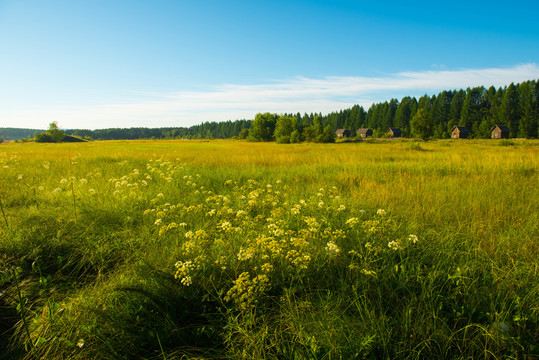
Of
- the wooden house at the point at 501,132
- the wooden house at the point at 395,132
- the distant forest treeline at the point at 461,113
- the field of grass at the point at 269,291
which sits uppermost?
the distant forest treeline at the point at 461,113

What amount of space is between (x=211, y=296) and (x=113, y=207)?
3.38 m

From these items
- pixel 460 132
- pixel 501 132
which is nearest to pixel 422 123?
pixel 460 132

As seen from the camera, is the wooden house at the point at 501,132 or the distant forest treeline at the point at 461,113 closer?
the wooden house at the point at 501,132

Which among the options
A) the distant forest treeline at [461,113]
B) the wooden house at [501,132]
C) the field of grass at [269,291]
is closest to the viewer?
the field of grass at [269,291]

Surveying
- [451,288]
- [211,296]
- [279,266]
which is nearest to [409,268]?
[451,288]

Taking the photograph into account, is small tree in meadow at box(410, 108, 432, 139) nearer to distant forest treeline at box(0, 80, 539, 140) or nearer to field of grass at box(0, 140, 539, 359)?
distant forest treeline at box(0, 80, 539, 140)

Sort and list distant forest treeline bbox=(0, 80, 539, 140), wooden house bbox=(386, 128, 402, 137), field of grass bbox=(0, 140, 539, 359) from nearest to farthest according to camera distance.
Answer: field of grass bbox=(0, 140, 539, 359)
distant forest treeline bbox=(0, 80, 539, 140)
wooden house bbox=(386, 128, 402, 137)

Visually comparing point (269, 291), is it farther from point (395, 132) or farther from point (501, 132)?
point (395, 132)

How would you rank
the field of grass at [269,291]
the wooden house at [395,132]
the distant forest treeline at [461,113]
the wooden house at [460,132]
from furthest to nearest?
the wooden house at [395,132]
the wooden house at [460,132]
the distant forest treeline at [461,113]
the field of grass at [269,291]

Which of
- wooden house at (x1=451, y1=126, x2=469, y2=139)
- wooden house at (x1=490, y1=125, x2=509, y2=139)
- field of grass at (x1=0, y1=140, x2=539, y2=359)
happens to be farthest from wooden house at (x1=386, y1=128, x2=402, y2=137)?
field of grass at (x1=0, y1=140, x2=539, y2=359)

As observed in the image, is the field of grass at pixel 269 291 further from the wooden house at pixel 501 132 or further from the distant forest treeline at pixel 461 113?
the wooden house at pixel 501 132

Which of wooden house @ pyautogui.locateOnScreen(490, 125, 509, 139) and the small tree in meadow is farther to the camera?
wooden house @ pyautogui.locateOnScreen(490, 125, 509, 139)

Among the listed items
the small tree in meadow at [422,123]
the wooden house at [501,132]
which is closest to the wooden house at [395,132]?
the wooden house at [501,132]

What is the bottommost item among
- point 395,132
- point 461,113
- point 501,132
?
point 501,132
